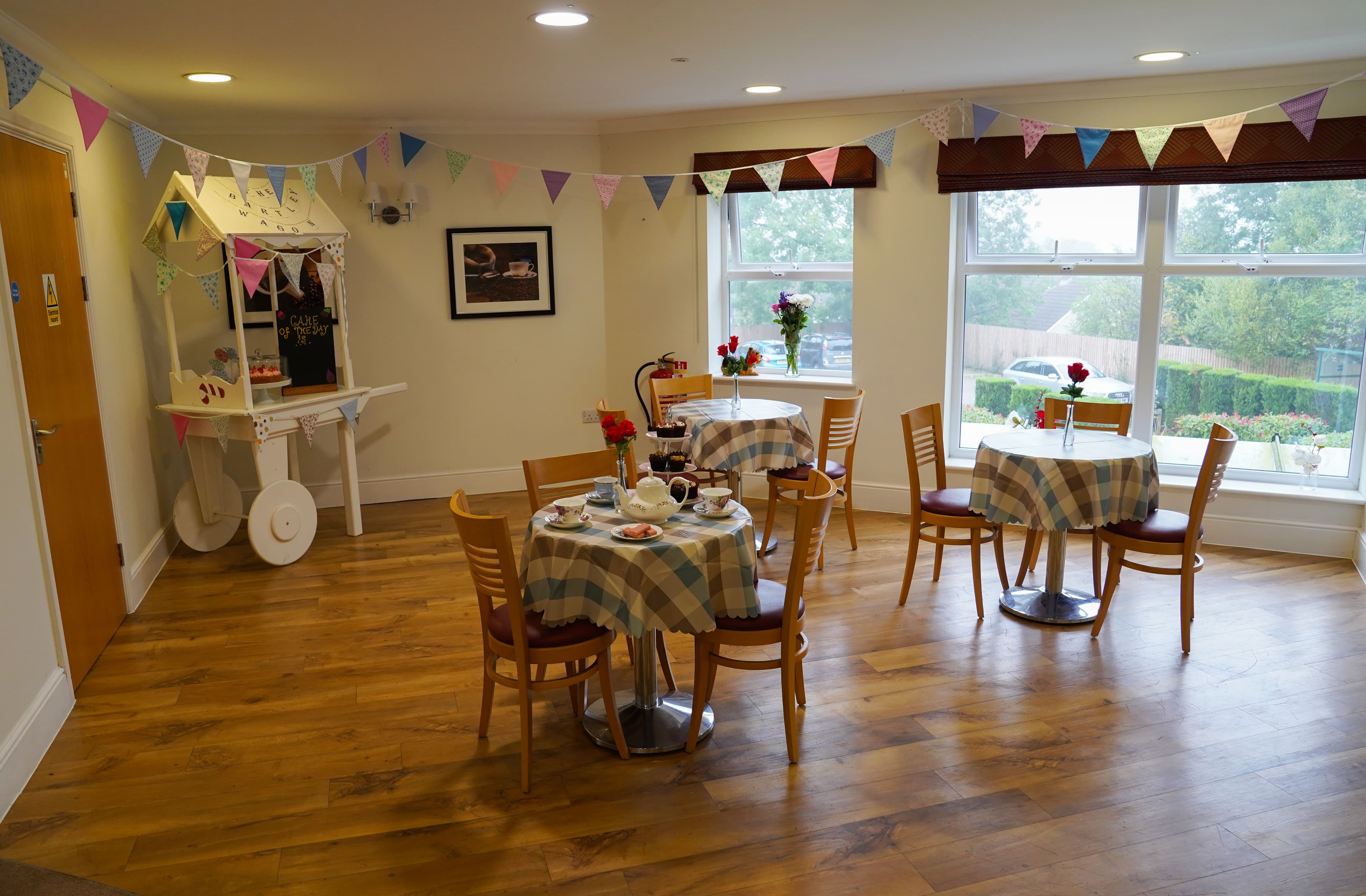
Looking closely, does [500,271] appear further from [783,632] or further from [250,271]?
[783,632]

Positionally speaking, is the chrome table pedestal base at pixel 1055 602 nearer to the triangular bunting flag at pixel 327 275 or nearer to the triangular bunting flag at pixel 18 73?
the triangular bunting flag at pixel 327 275

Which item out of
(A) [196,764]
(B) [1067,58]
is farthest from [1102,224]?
(A) [196,764]

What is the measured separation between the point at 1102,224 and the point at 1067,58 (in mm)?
1251

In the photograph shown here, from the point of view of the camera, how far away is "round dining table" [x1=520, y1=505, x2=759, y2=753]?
2900 millimetres

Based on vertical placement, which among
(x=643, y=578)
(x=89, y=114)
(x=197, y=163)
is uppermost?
(x=89, y=114)

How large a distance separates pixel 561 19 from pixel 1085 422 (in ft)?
10.2

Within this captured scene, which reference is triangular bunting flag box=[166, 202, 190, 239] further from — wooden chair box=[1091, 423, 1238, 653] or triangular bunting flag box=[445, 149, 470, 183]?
wooden chair box=[1091, 423, 1238, 653]

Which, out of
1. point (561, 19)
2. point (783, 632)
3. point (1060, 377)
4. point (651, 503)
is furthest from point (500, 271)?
point (783, 632)

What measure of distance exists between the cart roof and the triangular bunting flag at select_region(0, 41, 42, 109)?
3.88ft

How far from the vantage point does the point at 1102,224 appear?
5.42 m

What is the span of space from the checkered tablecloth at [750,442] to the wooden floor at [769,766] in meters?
0.77

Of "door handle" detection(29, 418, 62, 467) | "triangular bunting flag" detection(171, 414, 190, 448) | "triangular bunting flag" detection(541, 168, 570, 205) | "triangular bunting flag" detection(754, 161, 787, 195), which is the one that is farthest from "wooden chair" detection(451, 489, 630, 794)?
"triangular bunting flag" detection(754, 161, 787, 195)

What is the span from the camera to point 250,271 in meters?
4.78

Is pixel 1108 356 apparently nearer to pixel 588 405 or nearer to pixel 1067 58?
pixel 1067 58
